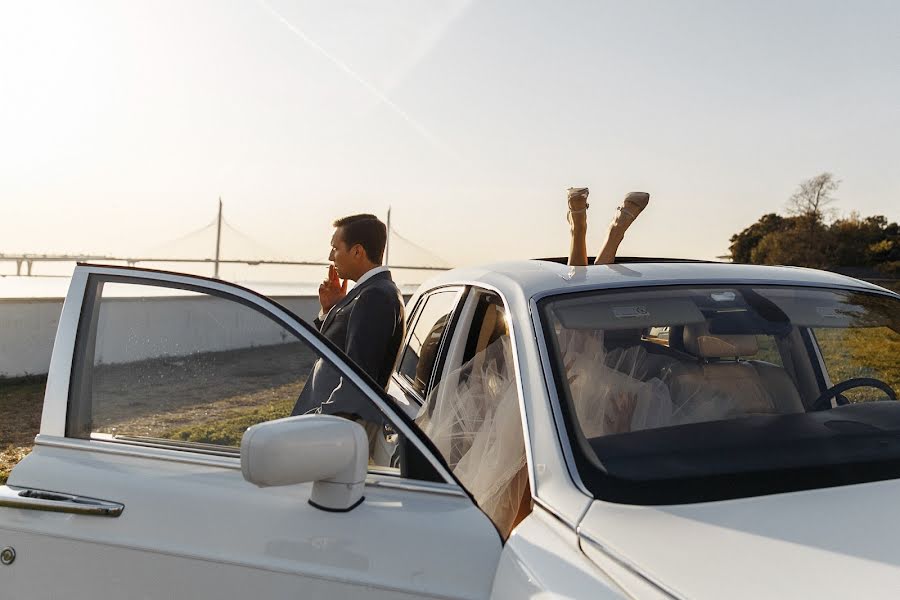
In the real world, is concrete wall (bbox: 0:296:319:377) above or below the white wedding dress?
above

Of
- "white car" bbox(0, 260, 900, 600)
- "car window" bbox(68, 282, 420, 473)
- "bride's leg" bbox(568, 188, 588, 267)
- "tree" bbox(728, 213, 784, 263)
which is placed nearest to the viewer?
"white car" bbox(0, 260, 900, 600)

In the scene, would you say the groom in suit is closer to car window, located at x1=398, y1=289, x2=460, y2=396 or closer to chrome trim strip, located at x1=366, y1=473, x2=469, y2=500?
chrome trim strip, located at x1=366, y1=473, x2=469, y2=500

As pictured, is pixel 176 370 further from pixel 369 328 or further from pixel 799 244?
pixel 799 244

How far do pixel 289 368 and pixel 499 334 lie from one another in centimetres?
74

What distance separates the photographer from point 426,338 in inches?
135

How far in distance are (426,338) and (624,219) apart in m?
0.99

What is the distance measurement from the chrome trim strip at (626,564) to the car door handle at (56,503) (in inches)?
46.2

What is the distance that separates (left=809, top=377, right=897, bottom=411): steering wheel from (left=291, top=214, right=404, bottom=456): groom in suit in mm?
1416

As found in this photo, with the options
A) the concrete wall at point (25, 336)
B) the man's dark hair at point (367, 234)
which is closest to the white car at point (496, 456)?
the man's dark hair at point (367, 234)

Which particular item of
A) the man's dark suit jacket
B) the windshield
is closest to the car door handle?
the man's dark suit jacket

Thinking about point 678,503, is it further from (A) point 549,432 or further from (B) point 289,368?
(B) point 289,368

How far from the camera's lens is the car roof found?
2299mm

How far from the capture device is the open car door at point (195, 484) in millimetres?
1685

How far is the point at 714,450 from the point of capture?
5.80 ft
